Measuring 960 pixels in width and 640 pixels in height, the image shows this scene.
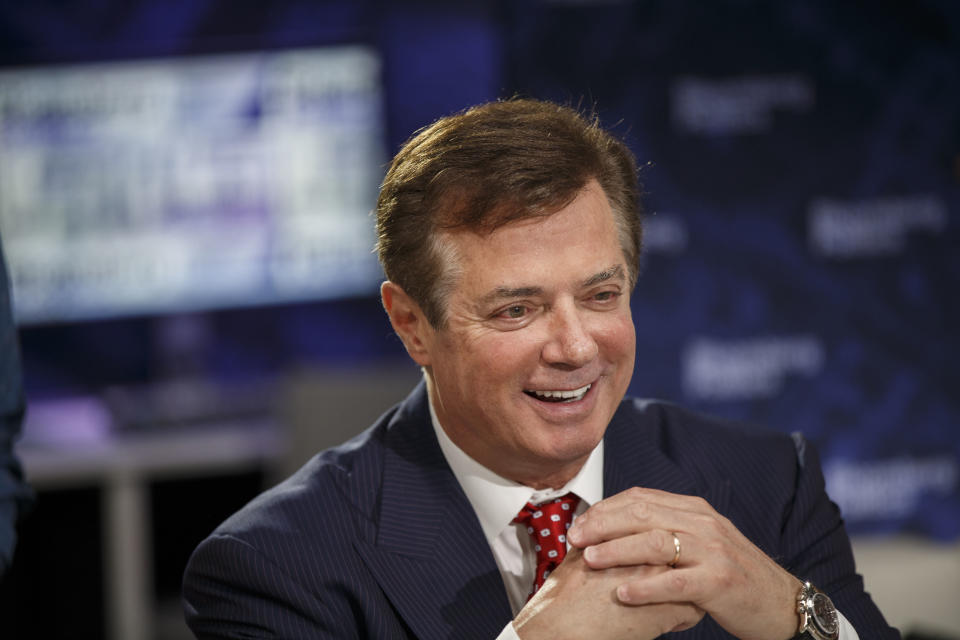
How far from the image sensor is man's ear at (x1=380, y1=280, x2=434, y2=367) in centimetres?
187

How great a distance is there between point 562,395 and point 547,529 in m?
0.24

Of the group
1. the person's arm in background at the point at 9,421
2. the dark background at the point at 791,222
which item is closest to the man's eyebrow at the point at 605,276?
the person's arm in background at the point at 9,421

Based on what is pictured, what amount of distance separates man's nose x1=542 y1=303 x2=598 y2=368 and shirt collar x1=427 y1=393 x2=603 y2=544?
0.27 m

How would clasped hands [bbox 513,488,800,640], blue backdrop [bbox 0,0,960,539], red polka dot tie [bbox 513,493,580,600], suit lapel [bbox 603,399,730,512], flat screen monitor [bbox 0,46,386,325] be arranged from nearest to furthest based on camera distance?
clasped hands [bbox 513,488,800,640] < red polka dot tie [bbox 513,493,580,600] < suit lapel [bbox 603,399,730,512] < blue backdrop [bbox 0,0,960,539] < flat screen monitor [bbox 0,46,386,325]

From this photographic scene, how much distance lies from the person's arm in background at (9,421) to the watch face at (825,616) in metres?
1.27

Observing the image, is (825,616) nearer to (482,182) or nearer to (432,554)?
(432,554)

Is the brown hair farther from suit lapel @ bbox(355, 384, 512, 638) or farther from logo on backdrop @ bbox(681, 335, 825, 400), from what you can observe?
logo on backdrop @ bbox(681, 335, 825, 400)

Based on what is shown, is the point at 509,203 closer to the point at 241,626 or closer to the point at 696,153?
the point at 241,626

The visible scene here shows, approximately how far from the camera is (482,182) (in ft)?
5.67

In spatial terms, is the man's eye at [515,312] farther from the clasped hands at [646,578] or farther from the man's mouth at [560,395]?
the clasped hands at [646,578]

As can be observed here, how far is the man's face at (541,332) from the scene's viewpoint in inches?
67.7

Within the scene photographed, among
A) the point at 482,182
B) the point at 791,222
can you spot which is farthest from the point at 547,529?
the point at 791,222

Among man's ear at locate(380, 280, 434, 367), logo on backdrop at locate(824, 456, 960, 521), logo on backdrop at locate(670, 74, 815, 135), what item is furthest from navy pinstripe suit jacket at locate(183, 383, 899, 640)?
logo on backdrop at locate(824, 456, 960, 521)

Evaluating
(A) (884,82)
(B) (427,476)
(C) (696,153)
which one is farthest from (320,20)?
(B) (427,476)
